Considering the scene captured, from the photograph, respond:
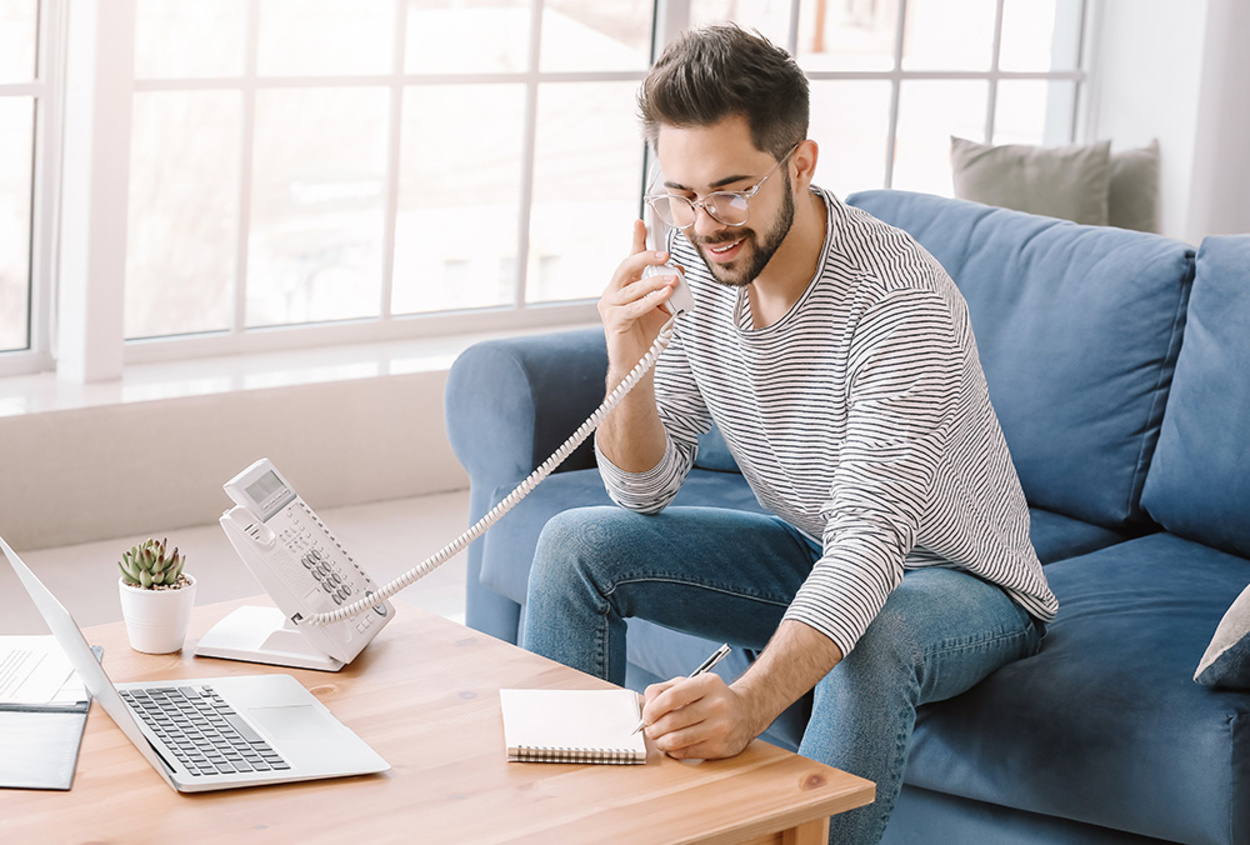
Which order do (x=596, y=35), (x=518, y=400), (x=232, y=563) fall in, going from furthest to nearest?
(x=596, y=35) < (x=232, y=563) < (x=518, y=400)

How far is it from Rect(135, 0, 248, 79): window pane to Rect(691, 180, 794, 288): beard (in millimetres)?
1990

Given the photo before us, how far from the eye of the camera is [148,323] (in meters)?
3.60

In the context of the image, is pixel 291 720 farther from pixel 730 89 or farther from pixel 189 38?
pixel 189 38

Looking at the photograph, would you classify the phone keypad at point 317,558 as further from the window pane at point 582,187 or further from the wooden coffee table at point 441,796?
the window pane at point 582,187

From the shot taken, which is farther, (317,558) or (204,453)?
(204,453)

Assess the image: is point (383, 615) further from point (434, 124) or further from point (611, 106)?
point (611, 106)

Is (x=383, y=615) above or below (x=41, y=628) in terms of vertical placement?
above

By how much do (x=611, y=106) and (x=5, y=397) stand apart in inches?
72.4

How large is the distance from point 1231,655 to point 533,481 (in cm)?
83

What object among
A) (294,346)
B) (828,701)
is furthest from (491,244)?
(828,701)

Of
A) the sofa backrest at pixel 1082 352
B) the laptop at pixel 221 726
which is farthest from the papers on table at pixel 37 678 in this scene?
the sofa backrest at pixel 1082 352

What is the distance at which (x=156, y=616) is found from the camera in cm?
166

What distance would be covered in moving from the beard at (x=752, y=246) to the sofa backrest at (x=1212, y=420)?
79 centimetres

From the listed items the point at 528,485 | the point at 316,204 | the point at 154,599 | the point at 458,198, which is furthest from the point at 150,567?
the point at 458,198
